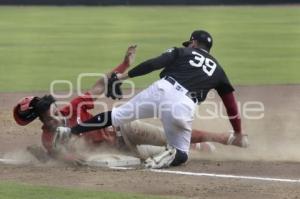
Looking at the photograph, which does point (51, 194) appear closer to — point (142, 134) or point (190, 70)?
point (142, 134)

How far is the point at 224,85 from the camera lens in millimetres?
7176

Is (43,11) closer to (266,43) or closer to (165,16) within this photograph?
(165,16)

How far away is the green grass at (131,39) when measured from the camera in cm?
1490

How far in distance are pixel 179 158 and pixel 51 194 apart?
5.45 feet

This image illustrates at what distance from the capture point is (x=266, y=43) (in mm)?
20500

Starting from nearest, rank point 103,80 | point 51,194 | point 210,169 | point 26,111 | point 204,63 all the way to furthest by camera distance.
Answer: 1. point 51,194
2. point 210,169
3. point 204,63
4. point 26,111
5. point 103,80

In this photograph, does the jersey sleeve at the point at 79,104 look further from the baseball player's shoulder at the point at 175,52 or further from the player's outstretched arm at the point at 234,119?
the player's outstretched arm at the point at 234,119

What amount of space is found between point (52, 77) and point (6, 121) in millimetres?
4743

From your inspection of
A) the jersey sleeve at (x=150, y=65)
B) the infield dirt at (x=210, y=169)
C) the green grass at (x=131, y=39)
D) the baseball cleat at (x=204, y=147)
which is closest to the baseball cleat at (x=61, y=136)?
the infield dirt at (x=210, y=169)

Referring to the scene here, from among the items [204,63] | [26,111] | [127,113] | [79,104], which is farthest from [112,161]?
[204,63]

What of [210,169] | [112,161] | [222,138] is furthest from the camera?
[222,138]

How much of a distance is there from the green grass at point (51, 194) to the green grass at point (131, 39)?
23.0 ft

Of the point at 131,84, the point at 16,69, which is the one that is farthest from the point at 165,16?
the point at 131,84

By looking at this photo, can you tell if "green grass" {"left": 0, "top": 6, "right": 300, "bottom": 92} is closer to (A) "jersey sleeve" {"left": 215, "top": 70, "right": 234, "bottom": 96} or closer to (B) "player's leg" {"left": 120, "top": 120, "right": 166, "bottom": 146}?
(B) "player's leg" {"left": 120, "top": 120, "right": 166, "bottom": 146}
